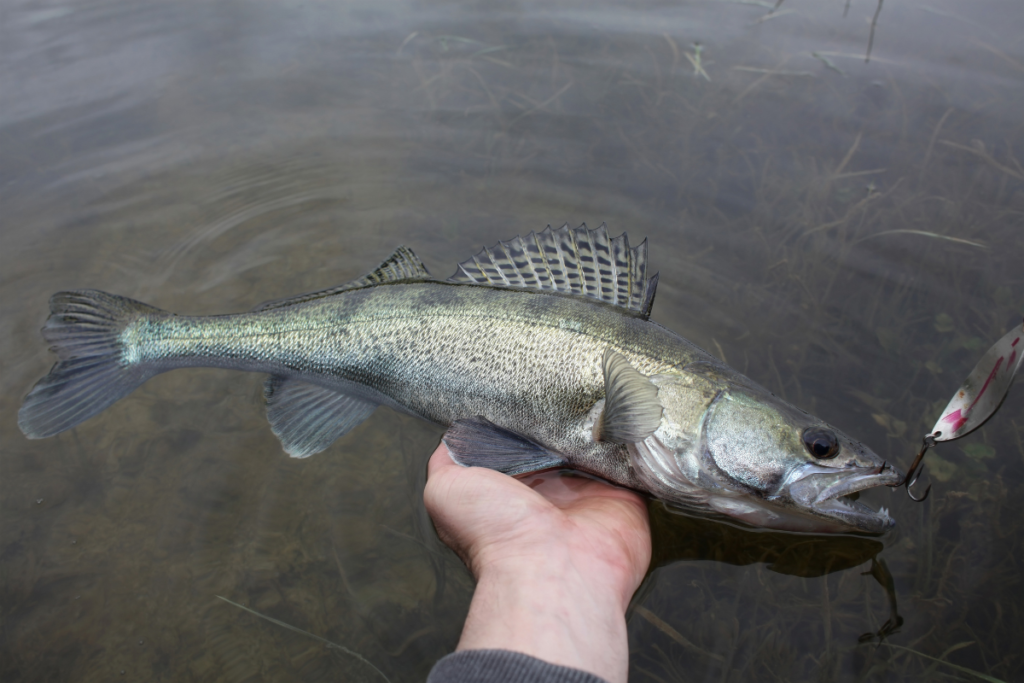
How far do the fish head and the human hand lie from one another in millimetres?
320

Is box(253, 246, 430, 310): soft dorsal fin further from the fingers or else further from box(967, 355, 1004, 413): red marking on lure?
box(967, 355, 1004, 413): red marking on lure

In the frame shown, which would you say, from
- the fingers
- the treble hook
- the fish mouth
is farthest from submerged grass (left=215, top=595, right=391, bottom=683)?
the treble hook

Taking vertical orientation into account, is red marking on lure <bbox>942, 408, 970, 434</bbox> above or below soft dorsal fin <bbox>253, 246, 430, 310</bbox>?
below

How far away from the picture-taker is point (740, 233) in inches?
184

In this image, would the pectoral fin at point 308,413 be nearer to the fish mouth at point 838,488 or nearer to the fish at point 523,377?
the fish at point 523,377

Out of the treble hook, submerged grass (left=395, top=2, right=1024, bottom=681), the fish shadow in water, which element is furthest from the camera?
the fish shadow in water

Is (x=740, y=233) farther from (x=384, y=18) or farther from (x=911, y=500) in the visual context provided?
(x=384, y=18)

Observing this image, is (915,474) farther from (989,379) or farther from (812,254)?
(812,254)

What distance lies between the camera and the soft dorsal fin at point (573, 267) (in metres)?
3.06

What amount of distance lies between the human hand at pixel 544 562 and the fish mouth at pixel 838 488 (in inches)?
27.3

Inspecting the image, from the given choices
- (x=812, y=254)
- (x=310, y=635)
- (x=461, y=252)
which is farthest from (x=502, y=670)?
(x=812, y=254)

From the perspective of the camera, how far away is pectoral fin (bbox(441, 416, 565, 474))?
2.84 m

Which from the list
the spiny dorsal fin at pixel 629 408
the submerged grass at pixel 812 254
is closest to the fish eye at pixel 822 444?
the spiny dorsal fin at pixel 629 408

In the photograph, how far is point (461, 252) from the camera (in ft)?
15.2
